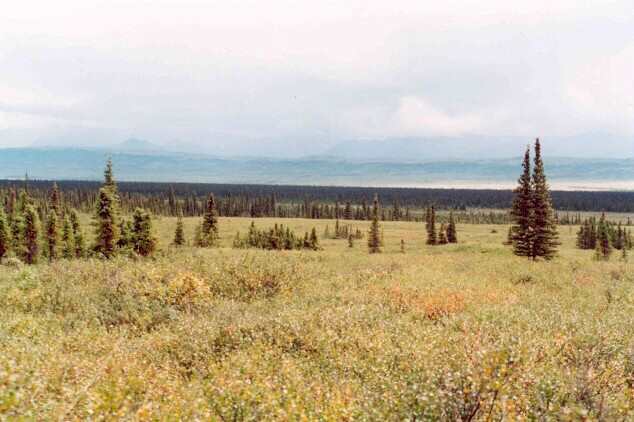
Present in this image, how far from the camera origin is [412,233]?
484 feet

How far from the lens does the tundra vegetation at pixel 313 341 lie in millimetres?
7914

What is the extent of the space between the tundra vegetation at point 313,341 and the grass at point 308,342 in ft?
0.18

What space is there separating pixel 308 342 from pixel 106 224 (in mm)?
61757

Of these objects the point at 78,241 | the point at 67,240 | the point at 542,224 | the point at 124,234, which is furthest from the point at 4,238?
the point at 542,224

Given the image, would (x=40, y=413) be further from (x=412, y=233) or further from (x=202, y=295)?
(x=412, y=233)

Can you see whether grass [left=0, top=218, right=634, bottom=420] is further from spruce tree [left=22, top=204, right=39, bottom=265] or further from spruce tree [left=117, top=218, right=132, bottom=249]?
spruce tree [left=22, top=204, right=39, bottom=265]

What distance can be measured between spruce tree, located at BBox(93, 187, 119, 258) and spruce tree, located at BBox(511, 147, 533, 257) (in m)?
51.8

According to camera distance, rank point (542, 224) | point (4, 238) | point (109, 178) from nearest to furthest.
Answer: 1. point (542, 224)
2. point (109, 178)
3. point (4, 238)

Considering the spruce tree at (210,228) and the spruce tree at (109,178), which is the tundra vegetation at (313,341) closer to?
the spruce tree at (109,178)

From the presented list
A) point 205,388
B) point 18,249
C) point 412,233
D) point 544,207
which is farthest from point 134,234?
point 412,233

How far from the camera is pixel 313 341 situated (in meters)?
13.0

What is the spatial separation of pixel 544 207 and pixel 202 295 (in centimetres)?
4687

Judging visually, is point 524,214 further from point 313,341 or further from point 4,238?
point 4,238

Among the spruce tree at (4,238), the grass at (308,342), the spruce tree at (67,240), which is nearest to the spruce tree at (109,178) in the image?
the spruce tree at (67,240)
